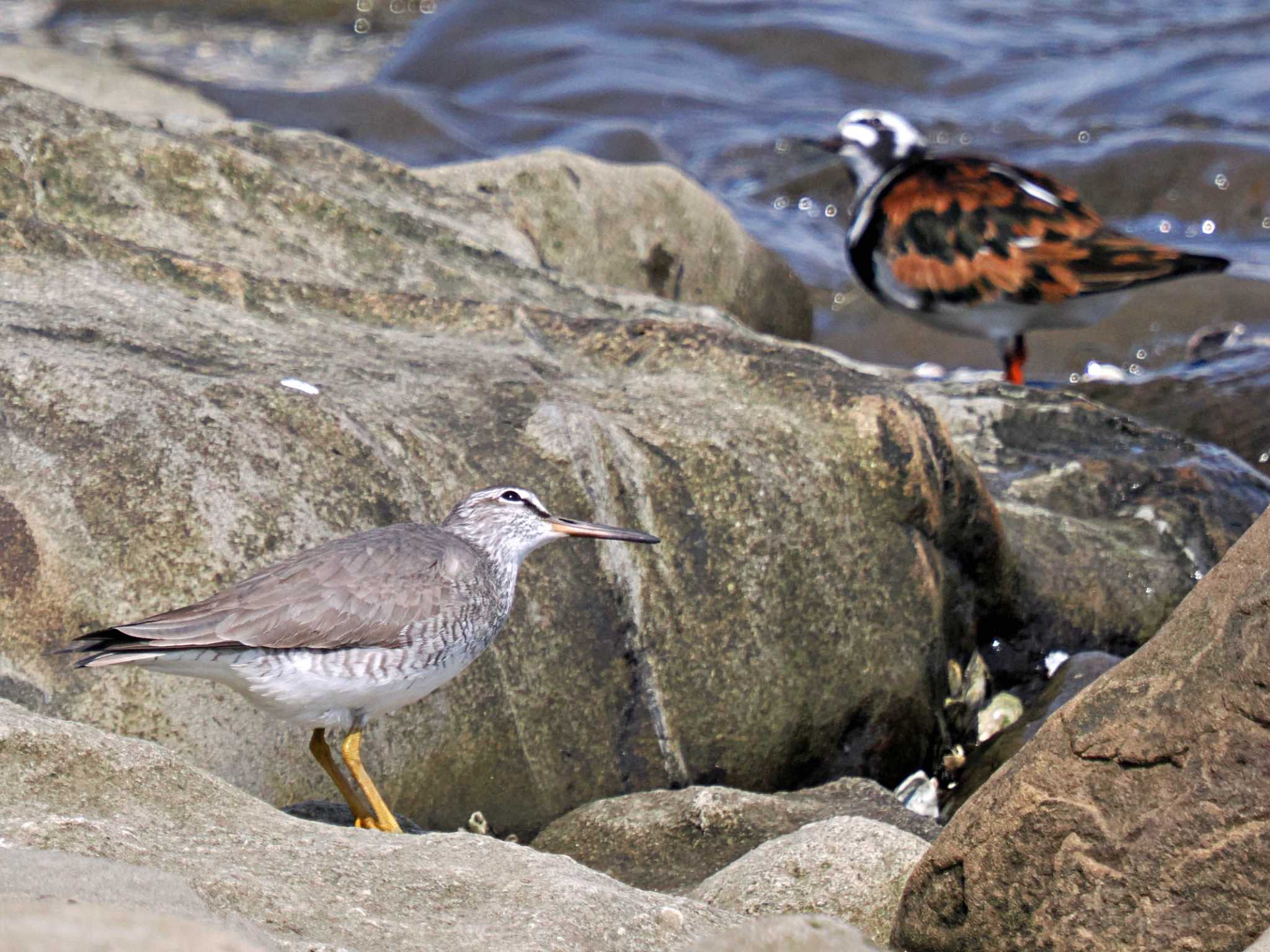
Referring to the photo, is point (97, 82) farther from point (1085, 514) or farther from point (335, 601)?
point (335, 601)

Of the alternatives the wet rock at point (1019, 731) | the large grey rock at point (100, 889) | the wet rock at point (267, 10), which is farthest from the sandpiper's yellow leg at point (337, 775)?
the wet rock at point (267, 10)

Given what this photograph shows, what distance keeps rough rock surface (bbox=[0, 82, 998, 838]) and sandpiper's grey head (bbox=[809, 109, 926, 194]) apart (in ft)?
15.9

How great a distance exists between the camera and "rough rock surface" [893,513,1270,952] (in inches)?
127

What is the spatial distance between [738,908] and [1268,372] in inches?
258

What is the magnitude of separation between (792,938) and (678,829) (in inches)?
72.6

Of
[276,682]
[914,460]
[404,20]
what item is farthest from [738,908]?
[404,20]

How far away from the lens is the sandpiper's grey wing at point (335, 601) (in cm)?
381


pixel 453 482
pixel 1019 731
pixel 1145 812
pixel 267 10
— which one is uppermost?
→ pixel 1145 812

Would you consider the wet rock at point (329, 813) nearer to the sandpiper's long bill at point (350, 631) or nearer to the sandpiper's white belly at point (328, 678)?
the sandpiper's long bill at point (350, 631)

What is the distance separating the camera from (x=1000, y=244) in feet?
29.0

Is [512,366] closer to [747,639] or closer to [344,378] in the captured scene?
[344,378]

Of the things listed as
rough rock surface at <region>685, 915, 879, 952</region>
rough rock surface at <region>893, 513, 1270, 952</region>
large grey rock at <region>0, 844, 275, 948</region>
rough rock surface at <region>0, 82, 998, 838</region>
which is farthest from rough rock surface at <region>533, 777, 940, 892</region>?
large grey rock at <region>0, 844, 275, 948</region>

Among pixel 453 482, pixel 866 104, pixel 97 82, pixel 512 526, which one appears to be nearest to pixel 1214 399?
pixel 453 482

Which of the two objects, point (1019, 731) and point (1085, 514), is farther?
point (1085, 514)
